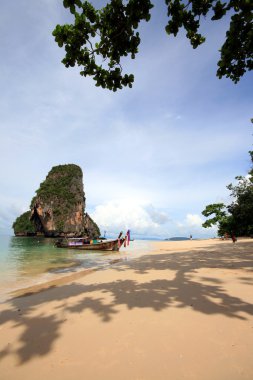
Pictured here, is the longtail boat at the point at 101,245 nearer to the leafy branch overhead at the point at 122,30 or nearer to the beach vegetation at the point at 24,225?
the leafy branch overhead at the point at 122,30

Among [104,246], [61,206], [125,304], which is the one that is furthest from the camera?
[61,206]

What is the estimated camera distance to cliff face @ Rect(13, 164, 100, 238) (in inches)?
3720

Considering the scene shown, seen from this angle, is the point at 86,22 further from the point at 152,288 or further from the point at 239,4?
the point at 152,288

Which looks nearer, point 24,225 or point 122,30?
point 122,30

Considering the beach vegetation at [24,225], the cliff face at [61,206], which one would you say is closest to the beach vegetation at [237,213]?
the cliff face at [61,206]

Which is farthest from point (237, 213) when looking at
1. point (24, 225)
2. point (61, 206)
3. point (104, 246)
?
point (24, 225)

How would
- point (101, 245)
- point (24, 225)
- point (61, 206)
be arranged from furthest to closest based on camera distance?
point (24, 225), point (61, 206), point (101, 245)

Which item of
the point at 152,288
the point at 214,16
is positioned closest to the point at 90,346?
the point at 152,288

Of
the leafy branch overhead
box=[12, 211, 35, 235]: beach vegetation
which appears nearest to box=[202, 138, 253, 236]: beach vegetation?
the leafy branch overhead

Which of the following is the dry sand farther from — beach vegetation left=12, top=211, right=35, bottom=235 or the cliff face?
beach vegetation left=12, top=211, right=35, bottom=235

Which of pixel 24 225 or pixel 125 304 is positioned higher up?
pixel 24 225

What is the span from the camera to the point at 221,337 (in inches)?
120

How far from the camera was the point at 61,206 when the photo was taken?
9894cm

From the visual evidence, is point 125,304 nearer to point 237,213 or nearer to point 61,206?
point 237,213
